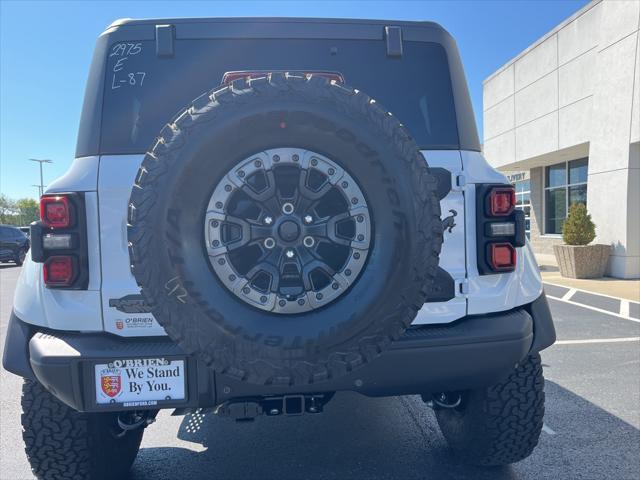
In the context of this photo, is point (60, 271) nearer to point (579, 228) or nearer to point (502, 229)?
point (502, 229)

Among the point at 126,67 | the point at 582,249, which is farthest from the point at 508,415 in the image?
the point at 582,249

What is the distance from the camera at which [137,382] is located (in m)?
1.84

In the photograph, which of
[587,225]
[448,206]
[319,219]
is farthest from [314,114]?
[587,225]

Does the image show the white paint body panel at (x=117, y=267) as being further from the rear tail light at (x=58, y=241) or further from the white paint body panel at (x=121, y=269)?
the rear tail light at (x=58, y=241)

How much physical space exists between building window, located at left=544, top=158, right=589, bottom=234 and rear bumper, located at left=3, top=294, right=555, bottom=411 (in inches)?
532

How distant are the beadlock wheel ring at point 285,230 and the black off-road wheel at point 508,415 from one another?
3.97 feet

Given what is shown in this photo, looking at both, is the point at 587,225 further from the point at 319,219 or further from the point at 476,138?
the point at 319,219

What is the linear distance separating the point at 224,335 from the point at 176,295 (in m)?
0.21

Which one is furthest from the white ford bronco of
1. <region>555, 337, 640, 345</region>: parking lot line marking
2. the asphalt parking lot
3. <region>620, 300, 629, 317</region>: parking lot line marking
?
<region>620, 300, 629, 317</region>: parking lot line marking

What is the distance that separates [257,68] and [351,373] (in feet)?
4.74

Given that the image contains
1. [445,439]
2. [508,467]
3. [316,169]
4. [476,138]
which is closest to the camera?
[316,169]

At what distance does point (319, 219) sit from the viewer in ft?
5.73

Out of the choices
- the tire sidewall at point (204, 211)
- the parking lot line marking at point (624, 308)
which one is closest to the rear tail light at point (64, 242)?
the tire sidewall at point (204, 211)

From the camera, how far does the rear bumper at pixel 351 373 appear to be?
183 cm
